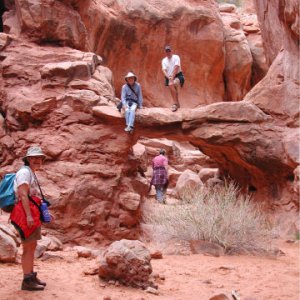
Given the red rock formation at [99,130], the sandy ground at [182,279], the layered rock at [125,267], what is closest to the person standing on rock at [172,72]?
the red rock formation at [99,130]

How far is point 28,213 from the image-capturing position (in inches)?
199

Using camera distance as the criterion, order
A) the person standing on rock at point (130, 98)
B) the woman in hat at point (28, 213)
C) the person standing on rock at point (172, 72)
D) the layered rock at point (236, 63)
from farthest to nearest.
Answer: the layered rock at point (236, 63) < the person standing on rock at point (172, 72) < the person standing on rock at point (130, 98) < the woman in hat at point (28, 213)

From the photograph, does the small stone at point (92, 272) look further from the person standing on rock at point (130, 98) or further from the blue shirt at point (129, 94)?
the blue shirt at point (129, 94)

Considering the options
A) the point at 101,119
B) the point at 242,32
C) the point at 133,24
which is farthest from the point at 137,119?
the point at 242,32

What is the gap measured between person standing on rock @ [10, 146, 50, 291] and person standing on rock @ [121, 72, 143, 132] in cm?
520

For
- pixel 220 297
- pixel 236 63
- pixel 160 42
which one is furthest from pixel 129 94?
pixel 236 63

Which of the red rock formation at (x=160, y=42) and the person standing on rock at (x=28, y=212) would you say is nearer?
the person standing on rock at (x=28, y=212)

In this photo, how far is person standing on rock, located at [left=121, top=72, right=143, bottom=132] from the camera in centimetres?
1050

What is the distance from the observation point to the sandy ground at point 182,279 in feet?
18.0

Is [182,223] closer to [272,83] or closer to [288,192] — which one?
[288,192]

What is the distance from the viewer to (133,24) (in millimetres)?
20781

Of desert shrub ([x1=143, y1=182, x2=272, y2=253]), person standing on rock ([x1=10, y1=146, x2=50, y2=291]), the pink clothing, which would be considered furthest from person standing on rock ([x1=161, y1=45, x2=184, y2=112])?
person standing on rock ([x1=10, y1=146, x2=50, y2=291])

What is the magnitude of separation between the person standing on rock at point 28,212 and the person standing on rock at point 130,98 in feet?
17.1

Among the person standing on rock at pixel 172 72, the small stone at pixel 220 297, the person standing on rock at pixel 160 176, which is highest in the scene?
the person standing on rock at pixel 172 72
